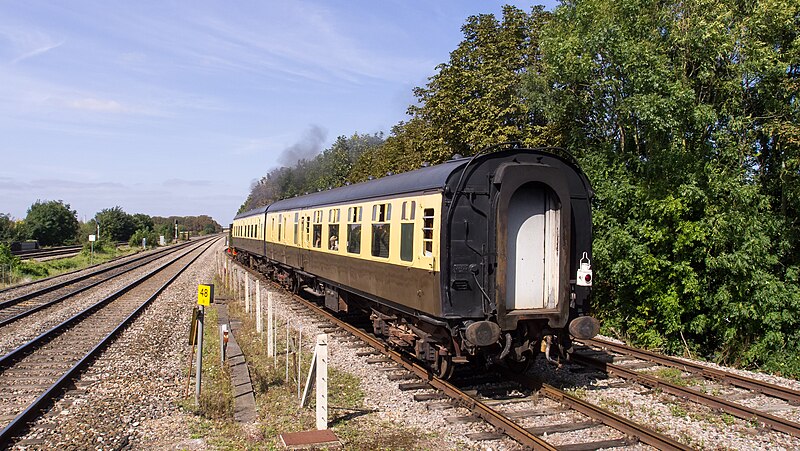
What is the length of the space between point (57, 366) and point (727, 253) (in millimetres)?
13709

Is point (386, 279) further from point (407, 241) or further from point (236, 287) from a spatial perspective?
point (236, 287)

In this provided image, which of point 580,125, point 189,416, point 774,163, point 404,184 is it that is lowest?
point 189,416

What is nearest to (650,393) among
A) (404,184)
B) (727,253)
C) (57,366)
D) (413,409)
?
(413,409)

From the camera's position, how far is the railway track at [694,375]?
301 inches

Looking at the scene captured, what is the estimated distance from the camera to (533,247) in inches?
347

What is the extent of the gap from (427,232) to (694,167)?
25.6ft

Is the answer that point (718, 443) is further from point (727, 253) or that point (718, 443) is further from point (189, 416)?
point (727, 253)

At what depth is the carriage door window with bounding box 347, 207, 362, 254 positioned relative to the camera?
12.1 m

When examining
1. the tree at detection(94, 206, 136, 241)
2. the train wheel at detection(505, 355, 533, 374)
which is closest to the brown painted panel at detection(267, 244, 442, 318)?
the train wheel at detection(505, 355, 533, 374)

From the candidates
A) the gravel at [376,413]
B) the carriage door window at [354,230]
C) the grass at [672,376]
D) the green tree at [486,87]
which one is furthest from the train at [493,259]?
the green tree at [486,87]

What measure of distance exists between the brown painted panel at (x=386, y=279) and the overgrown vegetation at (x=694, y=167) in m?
5.98

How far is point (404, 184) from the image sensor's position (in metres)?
10.1

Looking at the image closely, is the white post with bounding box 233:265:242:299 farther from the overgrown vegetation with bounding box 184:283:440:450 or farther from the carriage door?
the carriage door

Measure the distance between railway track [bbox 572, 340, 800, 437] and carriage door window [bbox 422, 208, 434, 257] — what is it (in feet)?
12.1
